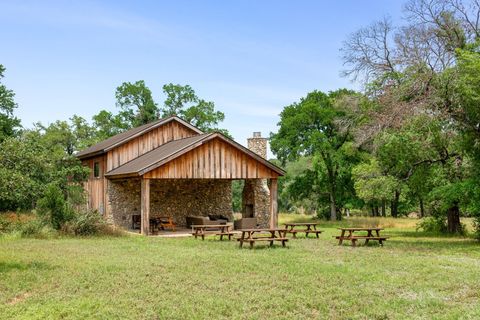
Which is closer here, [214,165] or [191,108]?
[214,165]

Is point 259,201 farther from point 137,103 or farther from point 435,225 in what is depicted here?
point 137,103

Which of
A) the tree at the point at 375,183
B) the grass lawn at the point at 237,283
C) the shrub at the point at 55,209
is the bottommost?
the grass lawn at the point at 237,283

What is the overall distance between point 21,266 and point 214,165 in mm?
11453

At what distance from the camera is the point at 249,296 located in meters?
8.72

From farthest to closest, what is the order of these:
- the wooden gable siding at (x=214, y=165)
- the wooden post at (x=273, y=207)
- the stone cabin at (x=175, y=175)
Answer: the wooden post at (x=273, y=207)
the stone cabin at (x=175, y=175)
the wooden gable siding at (x=214, y=165)

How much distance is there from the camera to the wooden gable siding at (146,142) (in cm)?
2492

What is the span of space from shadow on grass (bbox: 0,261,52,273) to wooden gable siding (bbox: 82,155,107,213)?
12794mm

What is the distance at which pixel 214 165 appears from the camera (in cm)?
2219

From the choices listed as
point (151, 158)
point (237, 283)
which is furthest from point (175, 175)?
point (237, 283)

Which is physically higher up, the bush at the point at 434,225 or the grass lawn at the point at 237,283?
the bush at the point at 434,225

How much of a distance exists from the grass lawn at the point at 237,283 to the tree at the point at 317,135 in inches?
729

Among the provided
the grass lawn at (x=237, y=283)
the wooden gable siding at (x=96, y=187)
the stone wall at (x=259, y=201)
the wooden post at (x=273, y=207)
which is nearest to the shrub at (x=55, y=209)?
the grass lawn at (x=237, y=283)

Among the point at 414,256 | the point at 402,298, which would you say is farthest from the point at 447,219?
the point at 402,298

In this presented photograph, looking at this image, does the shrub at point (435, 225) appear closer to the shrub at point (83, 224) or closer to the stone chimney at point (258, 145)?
the stone chimney at point (258, 145)
